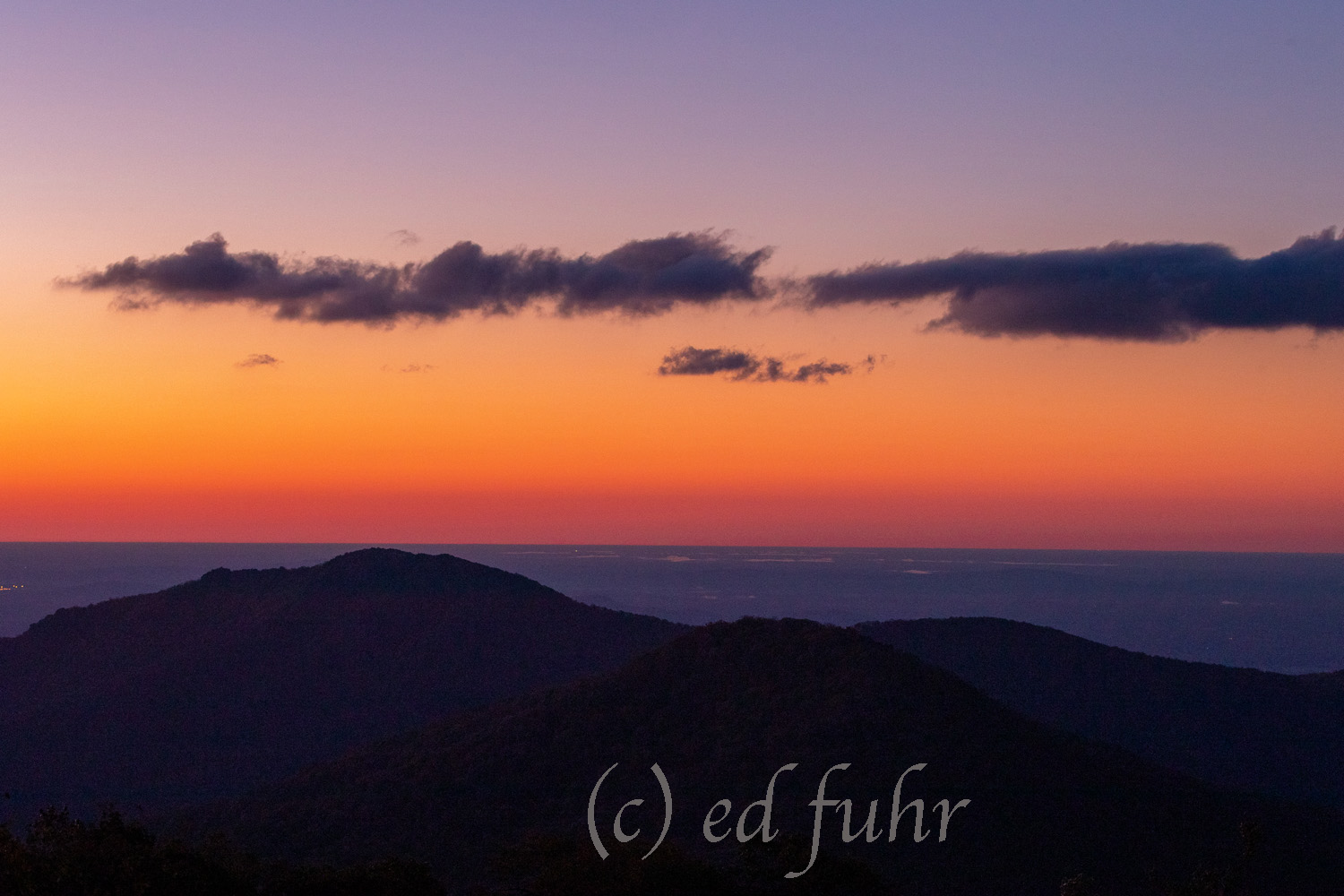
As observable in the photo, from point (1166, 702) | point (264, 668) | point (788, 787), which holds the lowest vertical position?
point (1166, 702)

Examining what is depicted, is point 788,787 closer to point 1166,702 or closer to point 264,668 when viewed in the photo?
point 1166,702

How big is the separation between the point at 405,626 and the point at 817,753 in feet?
235

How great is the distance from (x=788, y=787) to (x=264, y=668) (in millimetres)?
73159

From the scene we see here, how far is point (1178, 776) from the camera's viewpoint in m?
61.2

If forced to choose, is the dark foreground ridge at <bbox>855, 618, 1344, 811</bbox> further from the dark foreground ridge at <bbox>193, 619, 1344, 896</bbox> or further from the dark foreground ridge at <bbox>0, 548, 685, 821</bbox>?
the dark foreground ridge at <bbox>0, 548, 685, 821</bbox>

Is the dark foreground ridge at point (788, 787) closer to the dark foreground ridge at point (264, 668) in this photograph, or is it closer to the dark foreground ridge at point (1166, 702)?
the dark foreground ridge at point (1166, 702)

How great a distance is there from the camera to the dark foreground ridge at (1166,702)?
81.4m

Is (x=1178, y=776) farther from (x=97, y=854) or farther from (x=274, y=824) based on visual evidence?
(x=97, y=854)

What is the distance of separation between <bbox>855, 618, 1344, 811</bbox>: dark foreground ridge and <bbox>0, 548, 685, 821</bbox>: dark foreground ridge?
3351 cm

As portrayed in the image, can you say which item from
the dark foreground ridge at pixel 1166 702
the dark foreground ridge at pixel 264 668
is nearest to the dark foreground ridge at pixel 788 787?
the dark foreground ridge at pixel 1166 702

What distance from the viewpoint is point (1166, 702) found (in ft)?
302

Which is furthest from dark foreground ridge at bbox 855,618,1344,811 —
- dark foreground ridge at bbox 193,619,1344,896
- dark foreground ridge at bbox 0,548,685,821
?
dark foreground ridge at bbox 0,548,685,821

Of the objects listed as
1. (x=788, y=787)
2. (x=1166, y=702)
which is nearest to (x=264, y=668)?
(x=788, y=787)

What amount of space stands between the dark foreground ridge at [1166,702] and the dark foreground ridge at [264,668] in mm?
33508
